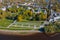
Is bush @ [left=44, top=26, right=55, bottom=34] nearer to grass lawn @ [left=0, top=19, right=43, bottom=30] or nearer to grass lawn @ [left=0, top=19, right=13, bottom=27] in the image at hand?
grass lawn @ [left=0, top=19, right=43, bottom=30]

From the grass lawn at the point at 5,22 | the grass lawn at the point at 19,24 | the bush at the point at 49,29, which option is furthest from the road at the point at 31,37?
the grass lawn at the point at 5,22

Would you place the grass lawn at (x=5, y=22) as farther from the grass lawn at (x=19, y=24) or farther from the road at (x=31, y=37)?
the road at (x=31, y=37)

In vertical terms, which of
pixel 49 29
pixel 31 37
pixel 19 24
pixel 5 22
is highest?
pixel 5 22

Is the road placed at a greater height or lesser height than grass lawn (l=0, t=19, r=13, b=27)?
lesser

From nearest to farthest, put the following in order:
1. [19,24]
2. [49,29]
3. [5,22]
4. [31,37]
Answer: [31,37], [49,29], [19,24], [5,22]

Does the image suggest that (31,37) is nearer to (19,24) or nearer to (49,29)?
(49,29)

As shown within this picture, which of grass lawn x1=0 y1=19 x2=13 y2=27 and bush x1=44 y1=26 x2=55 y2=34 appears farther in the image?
grass lawn x1=0 y1=19 x2=13 y2=27

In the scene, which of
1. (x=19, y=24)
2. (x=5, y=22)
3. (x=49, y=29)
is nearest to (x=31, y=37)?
(x=49, y=29)

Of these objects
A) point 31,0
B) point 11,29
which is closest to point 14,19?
point 11,29

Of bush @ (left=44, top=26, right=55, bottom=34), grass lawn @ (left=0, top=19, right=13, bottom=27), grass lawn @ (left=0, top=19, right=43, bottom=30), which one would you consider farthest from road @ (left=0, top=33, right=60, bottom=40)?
grass lawn @ (left=0, top=19, right=13, bottom=27)

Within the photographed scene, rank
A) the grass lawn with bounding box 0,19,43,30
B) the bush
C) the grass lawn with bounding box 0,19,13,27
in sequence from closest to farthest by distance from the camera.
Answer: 1. the bush
2. the grass lawn with bounding box 0,19,43,30
3. the grass lawn with bounding box 0,19,13,27

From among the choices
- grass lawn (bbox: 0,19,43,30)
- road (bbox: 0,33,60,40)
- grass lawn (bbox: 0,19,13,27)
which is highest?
grass lawn (bbox: 0,19,13,27)
